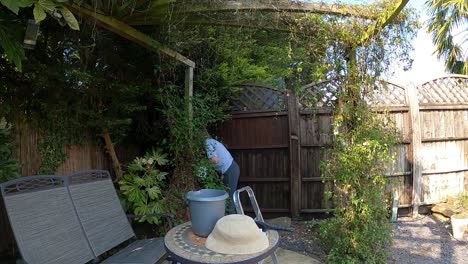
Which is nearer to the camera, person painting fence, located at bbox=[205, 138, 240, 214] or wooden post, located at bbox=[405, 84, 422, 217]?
person painting fence, located at bbox=[205, 138, 240, 214]

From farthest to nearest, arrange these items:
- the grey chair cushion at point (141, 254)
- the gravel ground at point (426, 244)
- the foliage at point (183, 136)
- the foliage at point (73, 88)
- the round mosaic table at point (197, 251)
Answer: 1. the foliage at point (183, 136)
2. the gravel ground at point (426, 244)
3. the foliage at point (73, 88)
4. the grey chair cushion at point (141, 254)
5. the round mosaic table at point (197, 251)

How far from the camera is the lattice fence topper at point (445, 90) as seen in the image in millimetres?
5184

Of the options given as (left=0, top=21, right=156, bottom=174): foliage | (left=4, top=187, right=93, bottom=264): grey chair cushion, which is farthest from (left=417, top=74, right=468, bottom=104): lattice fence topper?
(left=4, top=187, right=93, bottom=264): grey chair cushion

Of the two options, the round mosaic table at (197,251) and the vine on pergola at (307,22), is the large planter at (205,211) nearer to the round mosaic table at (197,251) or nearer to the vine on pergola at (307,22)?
the round mosaic table at (197,251)

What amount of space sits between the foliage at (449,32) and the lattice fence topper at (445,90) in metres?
1.93

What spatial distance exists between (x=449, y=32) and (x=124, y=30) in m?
6.92

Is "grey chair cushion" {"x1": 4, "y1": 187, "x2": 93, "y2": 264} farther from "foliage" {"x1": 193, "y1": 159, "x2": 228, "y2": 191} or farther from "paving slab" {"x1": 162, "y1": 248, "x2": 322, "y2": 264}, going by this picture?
"foliage" {"x1": 193, "y1": 159, "x2": 228, "y2": 191}

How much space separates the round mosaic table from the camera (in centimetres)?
169

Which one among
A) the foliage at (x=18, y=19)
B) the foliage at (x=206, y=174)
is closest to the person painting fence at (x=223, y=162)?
the foliage at (x=206, y=174)

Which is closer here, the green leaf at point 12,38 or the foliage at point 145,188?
the green leaf at point 12,38

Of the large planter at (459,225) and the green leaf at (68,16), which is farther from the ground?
A: the green leaf at (68,16)

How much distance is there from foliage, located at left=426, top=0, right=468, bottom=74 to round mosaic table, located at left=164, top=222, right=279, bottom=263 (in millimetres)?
6814

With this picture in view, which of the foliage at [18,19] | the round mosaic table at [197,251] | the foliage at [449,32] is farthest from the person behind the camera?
the foliage at [449,32]

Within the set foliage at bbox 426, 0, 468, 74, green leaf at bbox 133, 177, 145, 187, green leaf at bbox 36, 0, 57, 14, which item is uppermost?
foliage at bbox 426, 0, 468, 74
